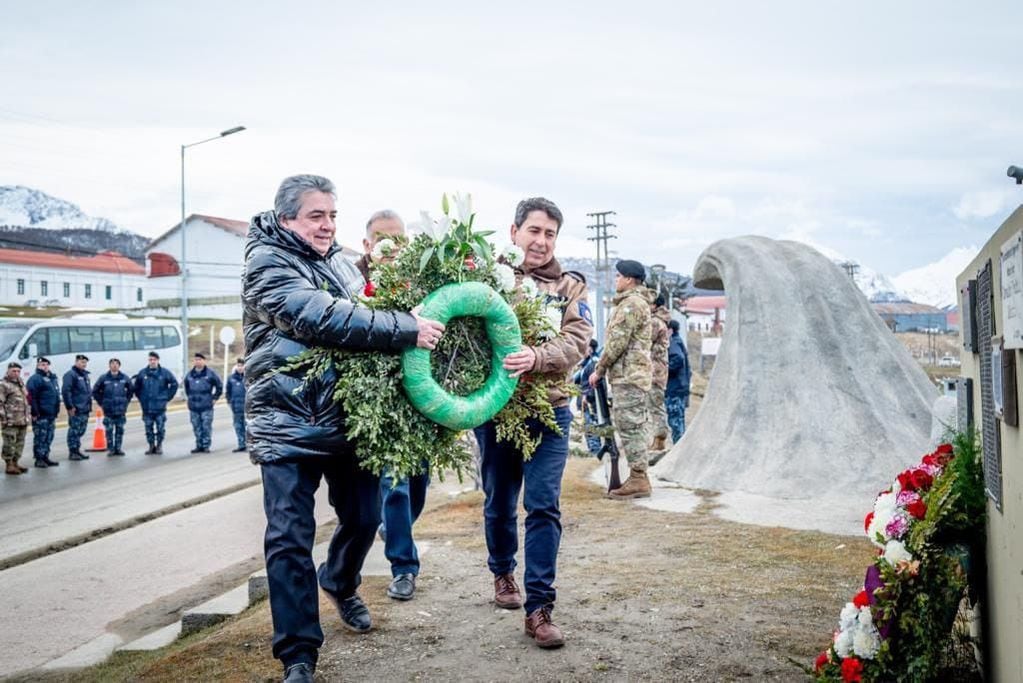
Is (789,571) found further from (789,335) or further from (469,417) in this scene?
(789,335)

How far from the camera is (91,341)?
32438mm

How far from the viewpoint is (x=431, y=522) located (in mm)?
7887

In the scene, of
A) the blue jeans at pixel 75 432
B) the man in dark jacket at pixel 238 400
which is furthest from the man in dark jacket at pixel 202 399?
the blue jeans at pixel 75 432

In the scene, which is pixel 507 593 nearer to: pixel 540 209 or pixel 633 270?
pixel 540 209

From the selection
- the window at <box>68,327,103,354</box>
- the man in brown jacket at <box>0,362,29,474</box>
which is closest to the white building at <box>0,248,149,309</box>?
the window at <box>68,327,103,354</box>

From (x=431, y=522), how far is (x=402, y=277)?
4149 millimetres

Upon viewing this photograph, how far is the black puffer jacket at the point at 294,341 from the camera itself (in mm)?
3816

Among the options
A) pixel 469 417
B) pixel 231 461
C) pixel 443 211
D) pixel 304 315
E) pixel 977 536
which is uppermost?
pixel 443 211

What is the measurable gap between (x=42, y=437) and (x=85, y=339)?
18495mm

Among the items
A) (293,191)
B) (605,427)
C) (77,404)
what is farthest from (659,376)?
(77,404)

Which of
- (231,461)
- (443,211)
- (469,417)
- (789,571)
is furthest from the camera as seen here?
(231,461)

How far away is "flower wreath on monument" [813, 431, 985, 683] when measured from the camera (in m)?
3.28

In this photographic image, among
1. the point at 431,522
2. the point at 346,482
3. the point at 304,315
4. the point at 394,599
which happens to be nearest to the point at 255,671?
the point at 346,482

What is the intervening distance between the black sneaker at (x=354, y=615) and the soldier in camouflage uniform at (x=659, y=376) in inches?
300
